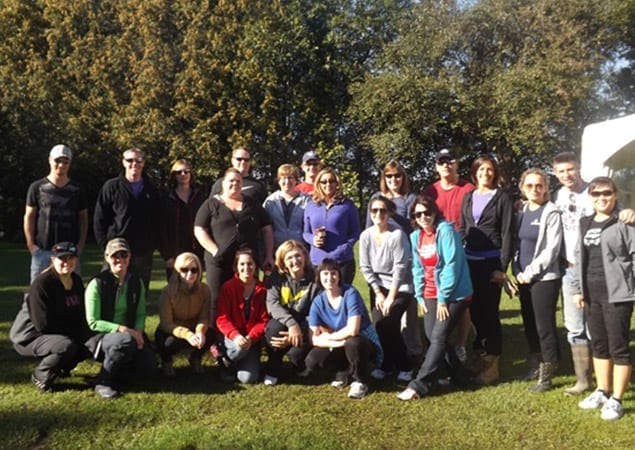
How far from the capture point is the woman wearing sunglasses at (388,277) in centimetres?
530

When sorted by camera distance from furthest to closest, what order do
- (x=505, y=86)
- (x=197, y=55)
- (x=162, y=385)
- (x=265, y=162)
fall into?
(x=265, y=162) < (x=197, y=55) < (x=505, y=86) < (x=162, y=385)

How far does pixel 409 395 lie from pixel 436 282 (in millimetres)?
962

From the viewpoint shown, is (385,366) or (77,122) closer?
(385,366)

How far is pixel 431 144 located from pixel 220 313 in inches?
706

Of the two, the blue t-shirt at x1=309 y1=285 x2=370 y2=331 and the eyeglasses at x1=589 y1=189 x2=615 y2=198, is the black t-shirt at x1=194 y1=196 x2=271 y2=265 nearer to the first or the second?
the blue t-shirt at x1=309 y1=285 x2=370 y2=331

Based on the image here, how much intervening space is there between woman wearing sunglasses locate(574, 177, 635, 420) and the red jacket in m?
2.75

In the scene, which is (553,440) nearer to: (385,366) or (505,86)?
(385,366)

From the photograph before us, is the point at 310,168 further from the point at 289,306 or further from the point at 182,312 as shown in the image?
the point at 182,312

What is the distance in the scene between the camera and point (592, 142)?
29.0ft

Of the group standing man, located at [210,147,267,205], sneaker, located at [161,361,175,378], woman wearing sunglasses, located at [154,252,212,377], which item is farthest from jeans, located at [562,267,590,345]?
sneaker, located at [161,361,175,378]

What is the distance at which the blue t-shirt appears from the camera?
5129mm

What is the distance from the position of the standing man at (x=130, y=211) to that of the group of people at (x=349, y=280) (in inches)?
0.6

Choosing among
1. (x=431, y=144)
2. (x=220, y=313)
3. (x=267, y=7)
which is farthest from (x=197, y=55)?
(x=220, y=313)

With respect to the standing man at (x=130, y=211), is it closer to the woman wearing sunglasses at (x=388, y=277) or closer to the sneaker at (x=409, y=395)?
the woman wearing sunglasses at (x=388, y=277)
